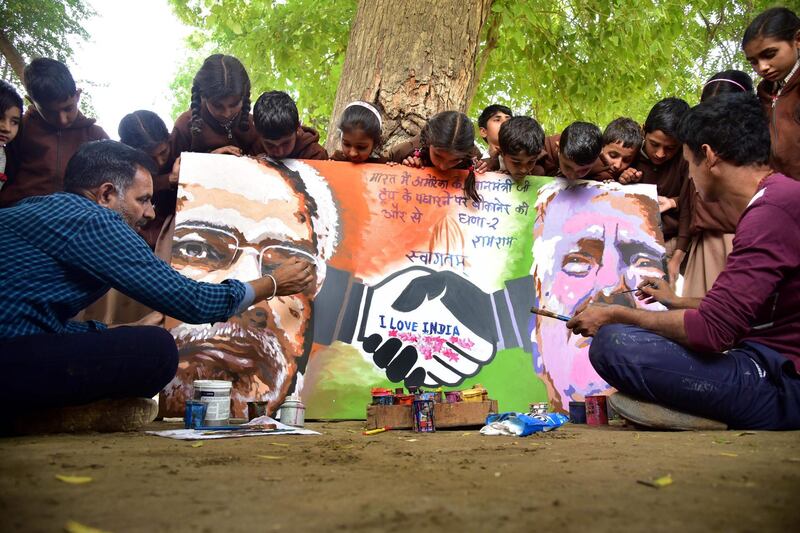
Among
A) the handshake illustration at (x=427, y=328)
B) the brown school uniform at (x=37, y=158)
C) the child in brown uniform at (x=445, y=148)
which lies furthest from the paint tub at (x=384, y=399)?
the brown school uniform at (x=37, y=158)

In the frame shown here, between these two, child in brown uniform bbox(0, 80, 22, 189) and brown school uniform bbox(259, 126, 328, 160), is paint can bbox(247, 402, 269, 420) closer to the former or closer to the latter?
brown school uniform bbox(259, 126, 328, 160)

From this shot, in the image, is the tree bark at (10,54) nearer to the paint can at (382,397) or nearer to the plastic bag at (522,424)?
the paint can at (382,397)

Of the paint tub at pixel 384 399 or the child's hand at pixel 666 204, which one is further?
A: the child's hand at pixel 666 204

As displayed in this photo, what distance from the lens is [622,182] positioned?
4645 millimetres

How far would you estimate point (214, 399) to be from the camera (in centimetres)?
317

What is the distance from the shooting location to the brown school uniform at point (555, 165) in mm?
4680

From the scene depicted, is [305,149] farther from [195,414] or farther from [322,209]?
[195,414]

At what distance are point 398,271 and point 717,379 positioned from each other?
204 cm

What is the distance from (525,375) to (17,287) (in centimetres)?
289

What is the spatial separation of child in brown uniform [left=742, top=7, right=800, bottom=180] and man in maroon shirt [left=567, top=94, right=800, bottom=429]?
3.95 ft

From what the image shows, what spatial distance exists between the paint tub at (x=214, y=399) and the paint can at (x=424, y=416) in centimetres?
95

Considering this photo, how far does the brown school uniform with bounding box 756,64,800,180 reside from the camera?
3963 mm

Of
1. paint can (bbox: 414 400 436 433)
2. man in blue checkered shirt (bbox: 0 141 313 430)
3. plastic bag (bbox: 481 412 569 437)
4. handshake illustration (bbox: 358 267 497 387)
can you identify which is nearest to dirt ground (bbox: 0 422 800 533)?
man in blue checkered shirt (bbox: 0 141 313 430)

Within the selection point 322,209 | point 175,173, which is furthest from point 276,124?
point 175,173
